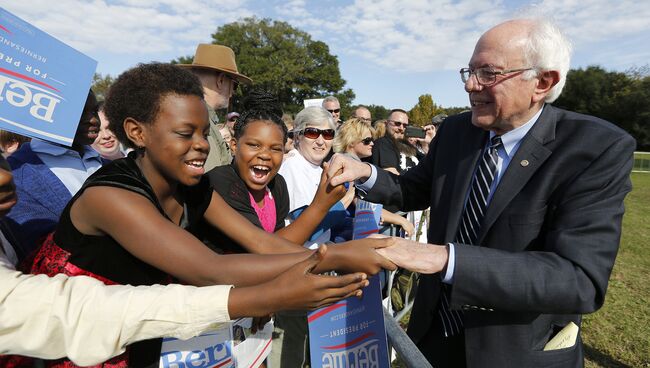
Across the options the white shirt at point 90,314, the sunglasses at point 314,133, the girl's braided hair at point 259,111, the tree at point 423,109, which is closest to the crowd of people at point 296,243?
the white shirt at point 90,314

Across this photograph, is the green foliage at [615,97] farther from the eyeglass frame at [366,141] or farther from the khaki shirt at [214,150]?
the khaki shirt at [214,150]

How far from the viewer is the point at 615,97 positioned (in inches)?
1598

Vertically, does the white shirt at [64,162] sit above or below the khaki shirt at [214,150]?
below

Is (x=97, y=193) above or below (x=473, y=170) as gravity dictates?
below

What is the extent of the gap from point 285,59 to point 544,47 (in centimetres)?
5658

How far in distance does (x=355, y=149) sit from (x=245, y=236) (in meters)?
3.39

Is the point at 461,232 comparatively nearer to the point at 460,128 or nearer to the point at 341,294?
the point at 460,128

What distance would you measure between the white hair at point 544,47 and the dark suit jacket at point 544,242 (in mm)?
217

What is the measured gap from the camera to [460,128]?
2.36 metres

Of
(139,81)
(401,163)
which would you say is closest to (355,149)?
(401,163)

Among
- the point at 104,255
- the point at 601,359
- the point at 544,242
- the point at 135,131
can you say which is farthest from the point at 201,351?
the point at 601,359

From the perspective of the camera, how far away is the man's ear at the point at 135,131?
5.86ft

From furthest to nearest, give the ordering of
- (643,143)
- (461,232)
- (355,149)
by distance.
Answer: (643,143), (355,149), (461,232)

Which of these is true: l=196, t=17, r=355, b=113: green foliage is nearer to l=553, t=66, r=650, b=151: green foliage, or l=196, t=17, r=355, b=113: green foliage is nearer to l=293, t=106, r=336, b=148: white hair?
l=553, t=66, r=650, b=151: green foliage
